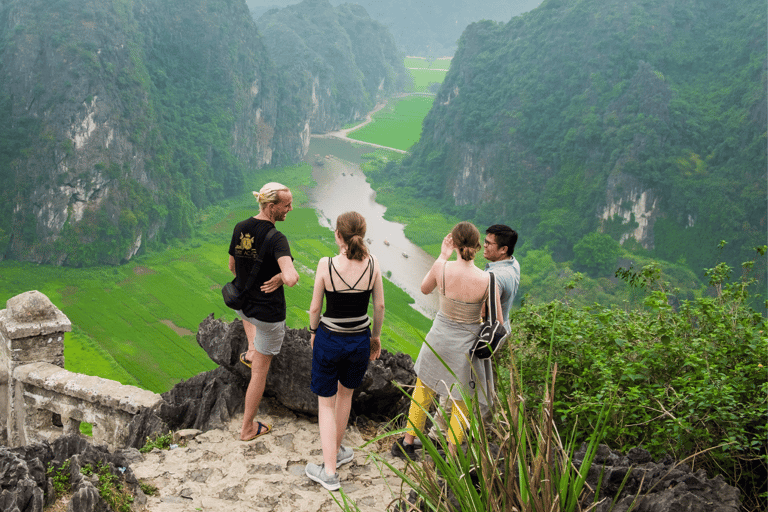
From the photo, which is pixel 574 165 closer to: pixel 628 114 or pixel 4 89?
pixel 628 114

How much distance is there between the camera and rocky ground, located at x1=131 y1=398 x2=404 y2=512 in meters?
3.08

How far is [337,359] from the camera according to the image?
3.11 meters

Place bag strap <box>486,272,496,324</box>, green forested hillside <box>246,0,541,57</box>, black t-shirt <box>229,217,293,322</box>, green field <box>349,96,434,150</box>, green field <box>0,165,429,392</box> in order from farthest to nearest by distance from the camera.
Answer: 1. green forested hillside <box>246,0,541,57</box>
2. green field <box>349,96,434,150</box>
3. green field <box>0,165,429,392</box>
4. black t-shirt <box>229,217,293,322</box>
5. bag strap <box>486,272,496,324</box>

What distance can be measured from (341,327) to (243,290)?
66cm

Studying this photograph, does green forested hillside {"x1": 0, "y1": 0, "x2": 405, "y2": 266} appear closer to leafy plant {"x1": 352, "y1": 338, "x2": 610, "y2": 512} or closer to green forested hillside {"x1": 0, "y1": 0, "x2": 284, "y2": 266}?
green forested hillside {"x1": 0, "y1": 0, "x2": 284, "y2": 266}

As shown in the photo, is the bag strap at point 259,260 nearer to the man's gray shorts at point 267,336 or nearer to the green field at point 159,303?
the man's gray shorts at point 267,336

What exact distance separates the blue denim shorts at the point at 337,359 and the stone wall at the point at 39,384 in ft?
7.11

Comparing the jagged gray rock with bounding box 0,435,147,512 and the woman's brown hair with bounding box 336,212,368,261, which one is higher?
the woman's brown hair with bounding box 336,212,368,261

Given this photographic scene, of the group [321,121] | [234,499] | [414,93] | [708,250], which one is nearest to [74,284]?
[234,499]

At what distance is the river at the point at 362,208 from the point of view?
126 feet

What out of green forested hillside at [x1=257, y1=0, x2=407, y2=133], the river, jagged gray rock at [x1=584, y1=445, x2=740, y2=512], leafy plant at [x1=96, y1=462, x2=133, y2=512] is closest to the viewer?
jagged gray rock at [x1=584, y1=445, x2=740, y2=512]

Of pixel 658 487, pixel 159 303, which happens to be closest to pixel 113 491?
pixel 658 487

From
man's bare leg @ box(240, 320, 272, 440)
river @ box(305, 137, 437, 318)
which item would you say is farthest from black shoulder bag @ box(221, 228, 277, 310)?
river @ box(305, 137, 437, 318)

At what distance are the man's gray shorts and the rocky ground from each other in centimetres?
61
